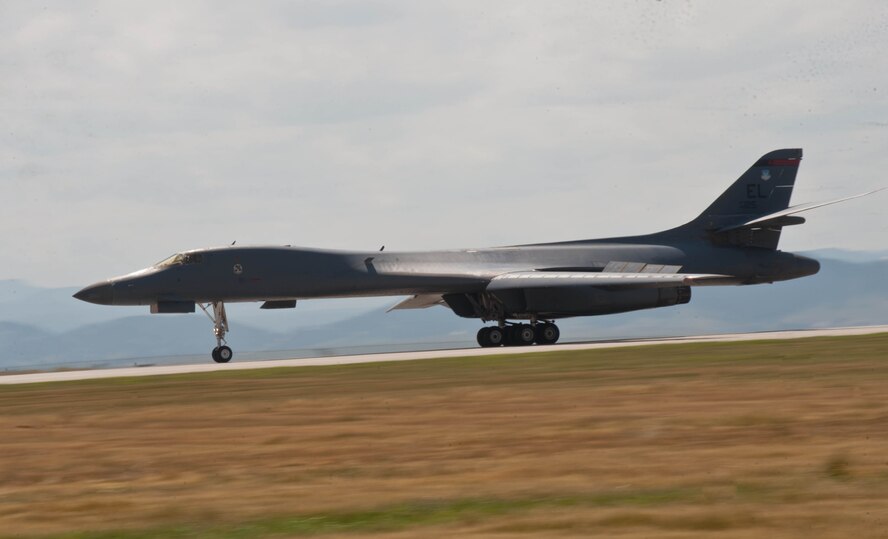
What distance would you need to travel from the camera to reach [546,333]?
3891 cm

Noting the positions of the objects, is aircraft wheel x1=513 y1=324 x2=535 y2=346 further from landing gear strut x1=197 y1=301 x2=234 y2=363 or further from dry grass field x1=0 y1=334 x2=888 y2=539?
dry grass field x1=0 y1=334 x2=888 y2=539

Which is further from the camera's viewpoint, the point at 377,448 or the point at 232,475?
the point at 377,448

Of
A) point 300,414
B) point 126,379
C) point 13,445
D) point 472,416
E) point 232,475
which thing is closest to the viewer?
point 232,475

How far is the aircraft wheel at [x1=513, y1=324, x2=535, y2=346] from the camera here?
39062mm

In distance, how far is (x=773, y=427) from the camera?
12.5m

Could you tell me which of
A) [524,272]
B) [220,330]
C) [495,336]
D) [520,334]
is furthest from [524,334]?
[220,330]

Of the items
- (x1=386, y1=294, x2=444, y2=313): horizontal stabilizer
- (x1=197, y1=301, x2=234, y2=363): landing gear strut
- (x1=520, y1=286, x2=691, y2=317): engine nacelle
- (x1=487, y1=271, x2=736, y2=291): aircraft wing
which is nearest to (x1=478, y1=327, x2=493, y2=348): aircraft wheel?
(x1=520, y1=286, x2=691, y2=317): engine nacelle

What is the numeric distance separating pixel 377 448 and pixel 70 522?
3760 mm

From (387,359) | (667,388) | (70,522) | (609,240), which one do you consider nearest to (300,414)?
(667,388)

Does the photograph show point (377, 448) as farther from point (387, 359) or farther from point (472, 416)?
point (387, 359)

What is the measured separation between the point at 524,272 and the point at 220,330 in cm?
964

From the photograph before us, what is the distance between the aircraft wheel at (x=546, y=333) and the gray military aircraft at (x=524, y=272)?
0.10ft

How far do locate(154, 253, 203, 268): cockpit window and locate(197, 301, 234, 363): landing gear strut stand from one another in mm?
1201

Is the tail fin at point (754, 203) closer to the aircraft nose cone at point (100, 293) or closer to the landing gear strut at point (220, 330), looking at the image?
the landing gear strut at point (220, 330)
